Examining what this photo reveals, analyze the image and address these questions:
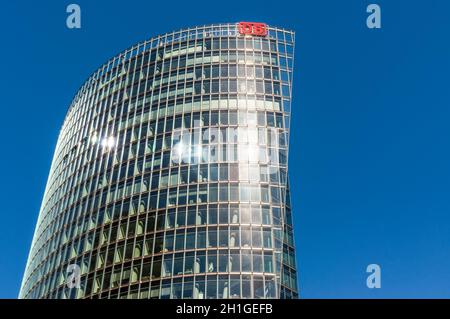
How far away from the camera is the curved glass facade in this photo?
66.0 metres

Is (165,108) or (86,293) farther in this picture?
(165,108)

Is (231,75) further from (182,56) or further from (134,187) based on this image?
(134,187)

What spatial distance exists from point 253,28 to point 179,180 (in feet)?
96.7

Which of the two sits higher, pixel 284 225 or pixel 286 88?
pixel 286 88

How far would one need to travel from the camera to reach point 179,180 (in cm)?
7256

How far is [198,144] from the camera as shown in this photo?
75.4 metres

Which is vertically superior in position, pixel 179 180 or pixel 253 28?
pixel 253 28

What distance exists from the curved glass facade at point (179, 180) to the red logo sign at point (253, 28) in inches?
39.7

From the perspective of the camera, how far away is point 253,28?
87625 millimetres

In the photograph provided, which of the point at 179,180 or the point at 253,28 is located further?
the point at 253,28

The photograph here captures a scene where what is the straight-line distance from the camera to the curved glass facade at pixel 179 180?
66.0 m

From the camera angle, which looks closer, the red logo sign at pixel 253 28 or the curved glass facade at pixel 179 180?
the curved glass facade at pixel 179 180

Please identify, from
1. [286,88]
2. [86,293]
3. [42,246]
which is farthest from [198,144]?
[42,246]
